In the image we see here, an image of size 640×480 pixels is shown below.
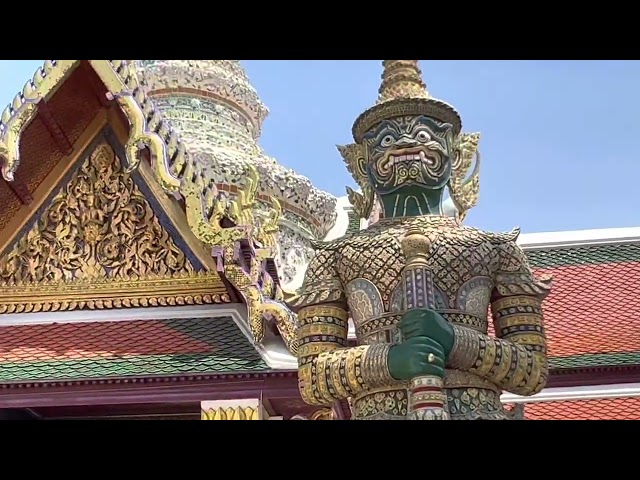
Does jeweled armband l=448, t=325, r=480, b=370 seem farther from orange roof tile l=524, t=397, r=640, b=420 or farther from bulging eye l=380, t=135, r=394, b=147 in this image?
orange roof tile l=524, t=397, r=640, b=420

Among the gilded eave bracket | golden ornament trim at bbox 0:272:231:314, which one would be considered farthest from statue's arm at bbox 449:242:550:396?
the gilded eave bracket

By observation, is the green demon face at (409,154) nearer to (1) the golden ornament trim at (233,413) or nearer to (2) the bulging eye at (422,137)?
(2) the bulging eye at (422,137)

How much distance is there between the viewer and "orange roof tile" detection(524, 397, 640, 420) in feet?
13.1

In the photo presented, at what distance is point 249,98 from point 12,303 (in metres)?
3.70

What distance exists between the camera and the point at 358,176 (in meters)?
3.04

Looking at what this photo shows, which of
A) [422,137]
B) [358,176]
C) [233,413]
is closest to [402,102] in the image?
[422,137]

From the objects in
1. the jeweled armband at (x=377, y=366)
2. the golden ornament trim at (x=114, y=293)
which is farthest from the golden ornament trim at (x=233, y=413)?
the jeweled armband at (x=377, y=366)

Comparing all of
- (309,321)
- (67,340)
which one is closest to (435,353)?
(309,321)

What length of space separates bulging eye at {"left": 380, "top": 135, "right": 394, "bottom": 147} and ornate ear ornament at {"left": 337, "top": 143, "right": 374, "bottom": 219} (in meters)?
0.15

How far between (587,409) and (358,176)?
1.94 meters

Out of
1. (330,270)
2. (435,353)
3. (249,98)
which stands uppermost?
(249,98)
